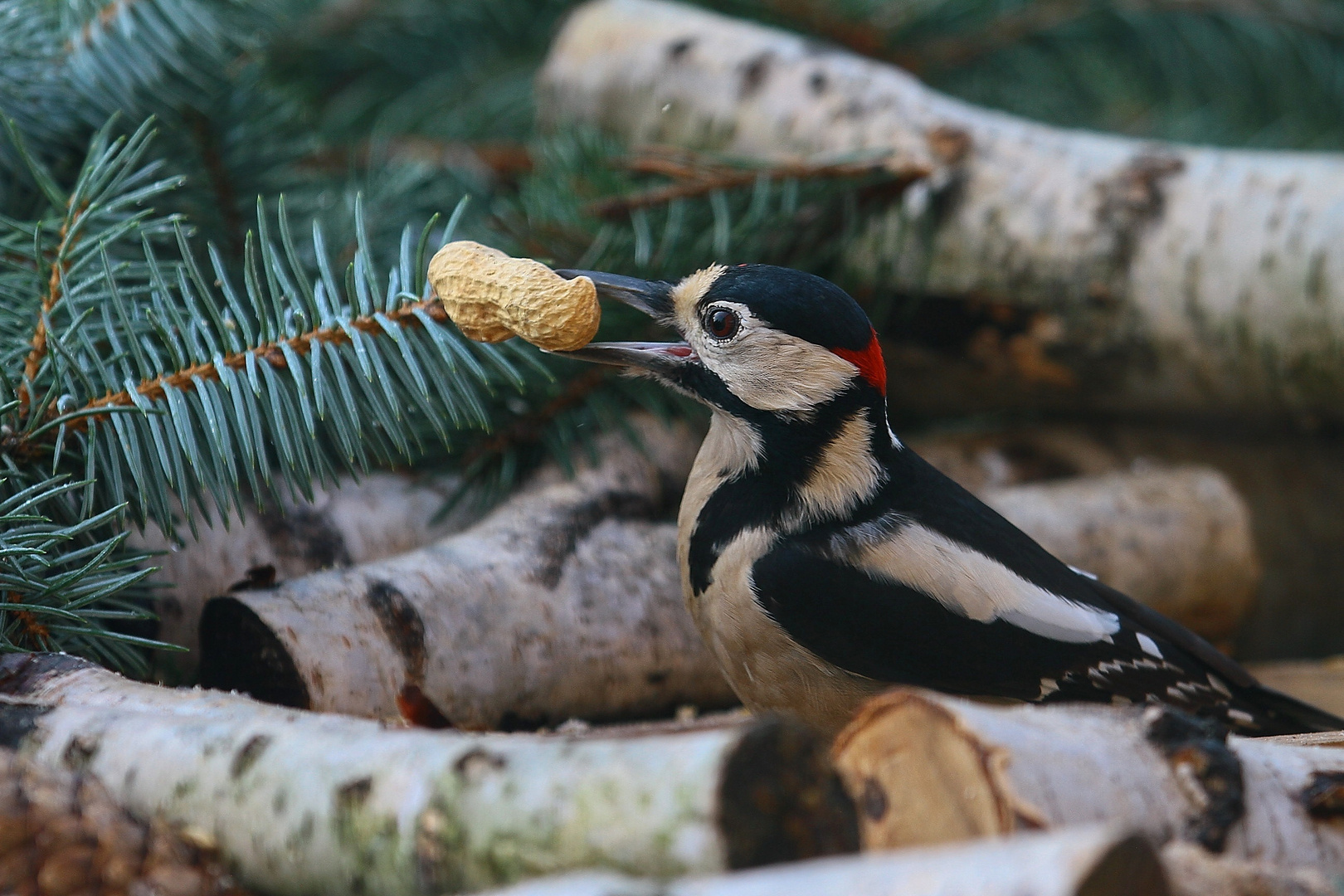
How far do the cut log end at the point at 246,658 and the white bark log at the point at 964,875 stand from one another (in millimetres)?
752

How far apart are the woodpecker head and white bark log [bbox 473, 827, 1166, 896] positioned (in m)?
0.85

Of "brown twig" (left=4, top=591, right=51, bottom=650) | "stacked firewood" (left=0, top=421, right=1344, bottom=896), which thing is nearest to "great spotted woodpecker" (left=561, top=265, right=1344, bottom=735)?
"stacked firewood" (left=0, top=421, right=1344, bottom=896)

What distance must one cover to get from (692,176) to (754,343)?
563 mm

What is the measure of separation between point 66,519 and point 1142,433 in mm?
2130

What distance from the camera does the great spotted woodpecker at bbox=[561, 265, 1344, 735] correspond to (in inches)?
56.6

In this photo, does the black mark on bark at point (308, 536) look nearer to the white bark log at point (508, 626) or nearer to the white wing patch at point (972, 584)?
the white bark log at point (508, 626)

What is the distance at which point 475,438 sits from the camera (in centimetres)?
187

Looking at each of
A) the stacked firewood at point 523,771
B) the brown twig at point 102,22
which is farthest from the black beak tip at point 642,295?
the brown twig at point 102,22

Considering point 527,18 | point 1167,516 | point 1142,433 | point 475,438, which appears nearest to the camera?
point 475,438

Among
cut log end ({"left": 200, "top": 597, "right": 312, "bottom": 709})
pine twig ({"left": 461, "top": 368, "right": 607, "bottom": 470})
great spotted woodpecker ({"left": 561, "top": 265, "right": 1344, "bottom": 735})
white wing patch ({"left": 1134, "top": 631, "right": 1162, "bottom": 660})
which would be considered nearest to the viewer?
cut log end ({"left": 200, "top": 597, "right": 312, "bottom": 709})

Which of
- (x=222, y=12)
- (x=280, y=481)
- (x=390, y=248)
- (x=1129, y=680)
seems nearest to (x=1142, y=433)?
(x=1129, y=680)

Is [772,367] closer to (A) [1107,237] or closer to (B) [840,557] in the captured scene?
(B) [840,557]

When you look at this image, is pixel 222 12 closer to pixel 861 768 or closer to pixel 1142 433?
pixel 861 768

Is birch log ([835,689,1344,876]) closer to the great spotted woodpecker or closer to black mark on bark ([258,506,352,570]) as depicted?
the great spotted woodpecker
